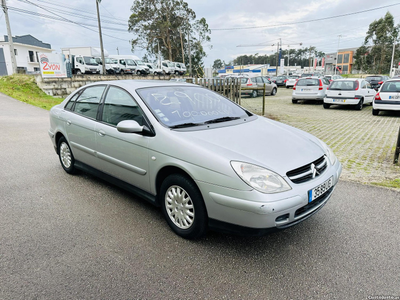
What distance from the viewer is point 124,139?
3.46 meters

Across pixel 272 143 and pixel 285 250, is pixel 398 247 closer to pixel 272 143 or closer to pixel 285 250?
pixel 285 250

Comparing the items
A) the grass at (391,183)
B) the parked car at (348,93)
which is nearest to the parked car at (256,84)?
the parked car at (348,93)

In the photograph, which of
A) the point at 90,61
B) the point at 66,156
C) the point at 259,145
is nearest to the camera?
the point at 259,145

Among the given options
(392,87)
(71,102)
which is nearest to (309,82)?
(392,87)

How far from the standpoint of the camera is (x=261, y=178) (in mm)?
2508

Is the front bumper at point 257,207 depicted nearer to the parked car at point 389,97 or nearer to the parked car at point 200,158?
the parked car at point 200,158

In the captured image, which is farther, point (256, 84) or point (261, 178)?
point (256, 84)

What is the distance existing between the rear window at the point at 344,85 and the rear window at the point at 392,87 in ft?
6.76

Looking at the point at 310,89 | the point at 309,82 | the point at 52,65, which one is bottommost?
the point at 310,89

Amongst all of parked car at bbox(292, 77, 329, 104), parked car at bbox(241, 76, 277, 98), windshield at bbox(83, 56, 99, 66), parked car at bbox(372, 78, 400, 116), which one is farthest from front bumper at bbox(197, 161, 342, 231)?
windshield at bbox(83, 56, 99, 66)

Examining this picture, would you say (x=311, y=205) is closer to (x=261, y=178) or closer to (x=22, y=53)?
(x=261, y=178)

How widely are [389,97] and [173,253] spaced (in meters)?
12.4

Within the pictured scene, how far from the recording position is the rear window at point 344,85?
1400 cm

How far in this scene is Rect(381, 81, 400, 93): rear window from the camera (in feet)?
38.0
